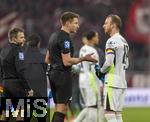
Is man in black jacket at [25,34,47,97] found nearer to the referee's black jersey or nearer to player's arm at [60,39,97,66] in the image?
the referee's black jersey

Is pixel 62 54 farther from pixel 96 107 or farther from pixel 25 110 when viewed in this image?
pixel 96 107

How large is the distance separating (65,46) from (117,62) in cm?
99

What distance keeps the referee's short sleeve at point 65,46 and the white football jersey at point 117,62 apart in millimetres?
711

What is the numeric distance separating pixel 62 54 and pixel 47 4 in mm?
15951

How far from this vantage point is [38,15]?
26750 mm

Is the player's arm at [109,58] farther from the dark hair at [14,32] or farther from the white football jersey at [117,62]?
the dark hair at [14,32]

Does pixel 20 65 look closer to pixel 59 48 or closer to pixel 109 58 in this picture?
pixel 59 48

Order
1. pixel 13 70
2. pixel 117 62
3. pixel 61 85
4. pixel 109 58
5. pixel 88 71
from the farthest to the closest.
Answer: pixel 88 71
pixel 13 70
pixel 117 62
pixel 109 58
pixel 61 85

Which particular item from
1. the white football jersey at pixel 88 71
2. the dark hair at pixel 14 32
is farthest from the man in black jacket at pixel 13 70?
the white football jersey at pixel 88 71

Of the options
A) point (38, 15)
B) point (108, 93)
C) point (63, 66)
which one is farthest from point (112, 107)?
point (38, 15)

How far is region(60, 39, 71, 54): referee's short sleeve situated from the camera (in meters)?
11.2

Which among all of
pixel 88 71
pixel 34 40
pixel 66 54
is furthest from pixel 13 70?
pixel 88 71

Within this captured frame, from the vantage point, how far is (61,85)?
37.1 ft

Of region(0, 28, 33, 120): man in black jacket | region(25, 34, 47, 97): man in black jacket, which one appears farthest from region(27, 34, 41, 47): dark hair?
region(0, 28, 33, 120): man in black jacket
